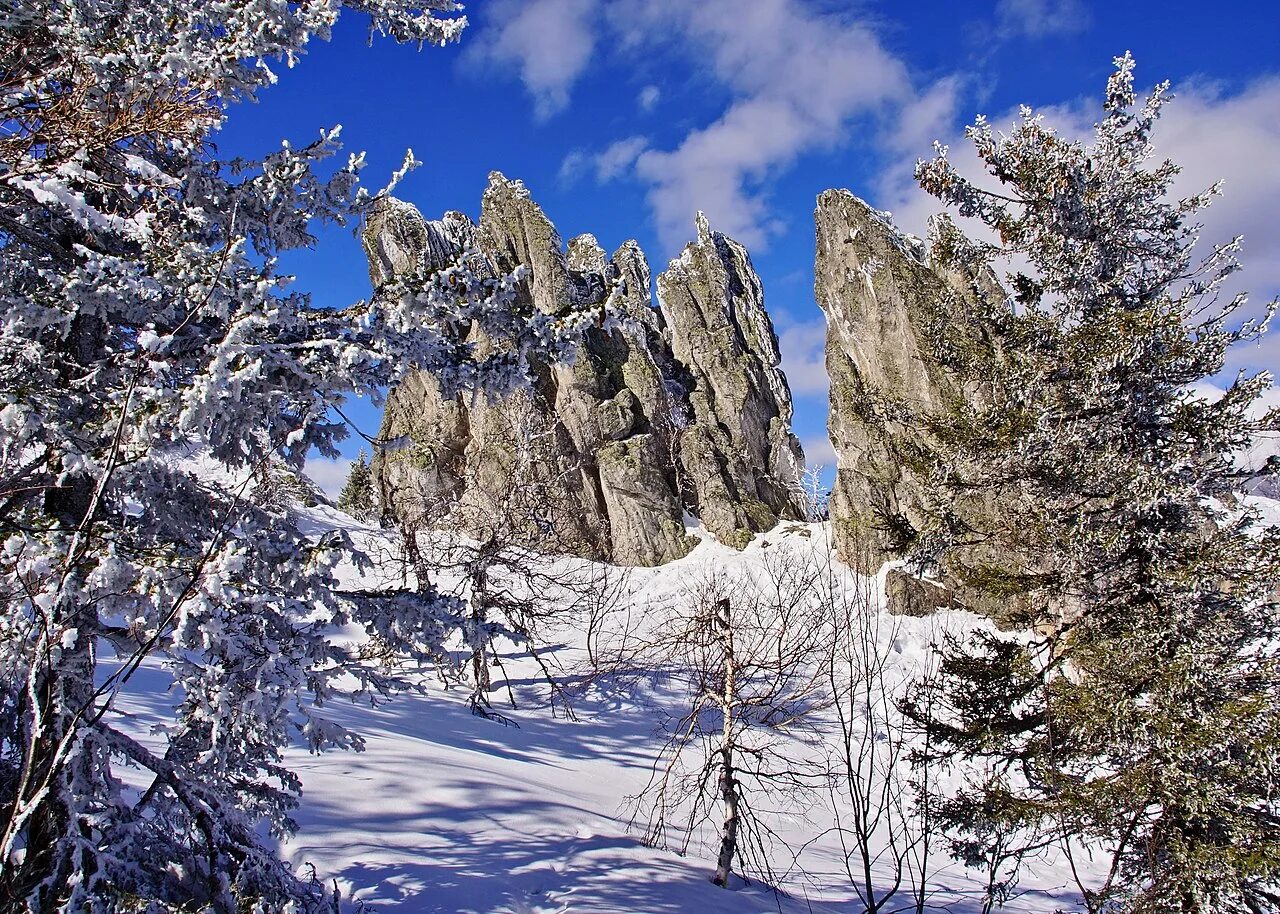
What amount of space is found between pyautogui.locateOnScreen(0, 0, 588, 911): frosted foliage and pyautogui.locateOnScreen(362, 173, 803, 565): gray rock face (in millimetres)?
21821

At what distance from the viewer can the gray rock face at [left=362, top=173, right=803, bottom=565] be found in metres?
29.6

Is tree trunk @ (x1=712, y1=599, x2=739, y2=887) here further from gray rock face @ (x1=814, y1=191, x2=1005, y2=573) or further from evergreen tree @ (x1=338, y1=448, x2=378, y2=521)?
evergreen tree @ (x1=338, y1=448, x2=378, y2=521)

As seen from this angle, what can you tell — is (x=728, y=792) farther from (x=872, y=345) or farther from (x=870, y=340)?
(x=870, y=340)

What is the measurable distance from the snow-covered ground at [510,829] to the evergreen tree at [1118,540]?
6.29ft

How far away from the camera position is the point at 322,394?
3953 mm

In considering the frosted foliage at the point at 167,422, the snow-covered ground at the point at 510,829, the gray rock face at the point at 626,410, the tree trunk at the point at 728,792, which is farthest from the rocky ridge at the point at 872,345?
the frosted foliage at the point at 167,422

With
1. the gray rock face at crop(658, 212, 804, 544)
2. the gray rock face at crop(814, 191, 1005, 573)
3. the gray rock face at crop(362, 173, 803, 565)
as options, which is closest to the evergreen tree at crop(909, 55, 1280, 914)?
the gray rock face at crop(814, 191, 1005, 573)

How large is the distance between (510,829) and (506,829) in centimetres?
4

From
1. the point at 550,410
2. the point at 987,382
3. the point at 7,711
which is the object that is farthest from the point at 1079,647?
the point at 550,410

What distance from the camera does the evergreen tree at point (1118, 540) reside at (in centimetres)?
654

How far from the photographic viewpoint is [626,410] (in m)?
31.6

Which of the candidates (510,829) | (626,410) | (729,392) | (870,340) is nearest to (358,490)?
(626,410)

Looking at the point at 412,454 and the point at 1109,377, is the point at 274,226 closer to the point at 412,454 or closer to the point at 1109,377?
the point at 1109,377

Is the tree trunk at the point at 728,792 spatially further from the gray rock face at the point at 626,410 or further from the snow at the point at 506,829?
the gray rock face at the point at 626,410
